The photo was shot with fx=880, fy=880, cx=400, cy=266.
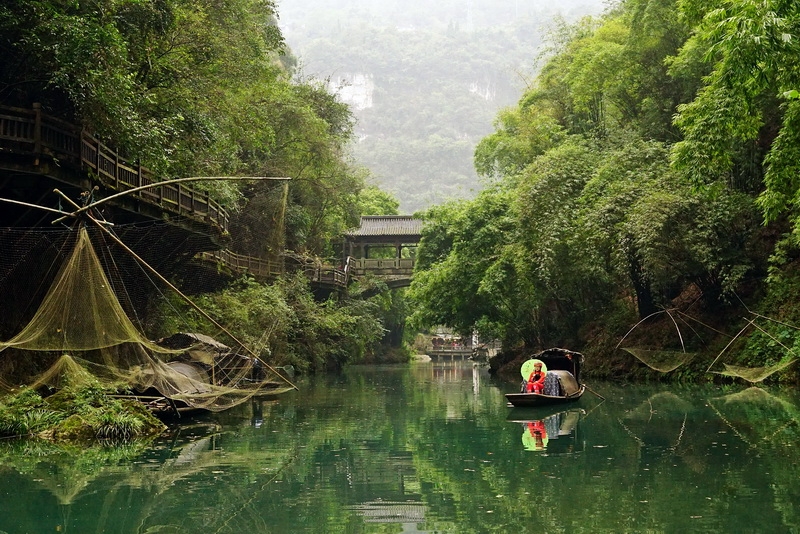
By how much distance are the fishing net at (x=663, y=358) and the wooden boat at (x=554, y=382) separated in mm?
1548

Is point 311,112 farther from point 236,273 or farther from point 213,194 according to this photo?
point 213,194

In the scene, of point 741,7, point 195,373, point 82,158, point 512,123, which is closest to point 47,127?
point 82,158

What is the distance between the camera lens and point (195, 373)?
61.0 ft

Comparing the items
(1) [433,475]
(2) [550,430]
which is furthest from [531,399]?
(1) [433,475]

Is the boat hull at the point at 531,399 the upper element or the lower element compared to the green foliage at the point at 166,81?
lower

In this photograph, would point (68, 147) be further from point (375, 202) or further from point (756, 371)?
point (375, 202)

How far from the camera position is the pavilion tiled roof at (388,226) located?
46.8 m

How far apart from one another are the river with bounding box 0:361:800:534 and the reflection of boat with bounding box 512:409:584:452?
0.12ft

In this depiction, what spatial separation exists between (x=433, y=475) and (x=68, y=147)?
28.0ft

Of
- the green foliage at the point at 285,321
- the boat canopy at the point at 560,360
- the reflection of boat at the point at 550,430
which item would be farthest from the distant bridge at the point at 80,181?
the boat canopy at the point at 560,360

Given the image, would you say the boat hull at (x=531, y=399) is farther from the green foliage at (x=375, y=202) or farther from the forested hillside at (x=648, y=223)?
the green foliage at (x=375, y=202)

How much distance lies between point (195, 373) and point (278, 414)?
2.24 metres

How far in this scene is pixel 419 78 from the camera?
459 ft

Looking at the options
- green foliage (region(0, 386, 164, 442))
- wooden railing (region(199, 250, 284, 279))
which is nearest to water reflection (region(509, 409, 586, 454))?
green foliage (region(0, 386, 164, 442))
